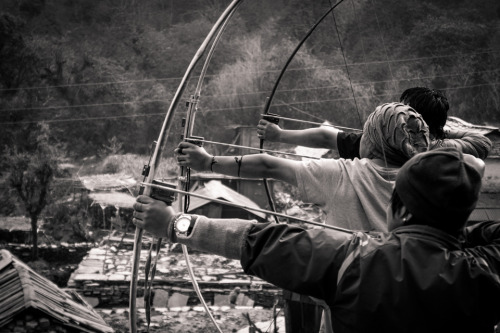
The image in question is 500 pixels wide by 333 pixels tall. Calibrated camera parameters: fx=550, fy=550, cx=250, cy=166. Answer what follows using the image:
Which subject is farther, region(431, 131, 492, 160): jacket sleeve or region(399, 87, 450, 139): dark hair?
region(431, 131, 492, 160): jacket sleeve

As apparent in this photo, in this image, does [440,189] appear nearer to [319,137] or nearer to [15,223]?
[319,137]

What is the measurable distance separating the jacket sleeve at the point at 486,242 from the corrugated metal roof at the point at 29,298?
10.9 ft

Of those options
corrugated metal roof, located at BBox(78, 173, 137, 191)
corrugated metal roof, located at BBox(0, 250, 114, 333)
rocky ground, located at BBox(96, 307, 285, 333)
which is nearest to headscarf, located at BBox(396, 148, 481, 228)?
corrugated metal roof, located at BBox(0, 250, 114, 333)

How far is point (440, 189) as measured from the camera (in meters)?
1.20

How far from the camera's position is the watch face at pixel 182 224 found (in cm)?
147

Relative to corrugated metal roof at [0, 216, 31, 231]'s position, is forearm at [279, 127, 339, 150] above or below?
above

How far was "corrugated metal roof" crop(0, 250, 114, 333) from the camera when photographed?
3893 millimetres

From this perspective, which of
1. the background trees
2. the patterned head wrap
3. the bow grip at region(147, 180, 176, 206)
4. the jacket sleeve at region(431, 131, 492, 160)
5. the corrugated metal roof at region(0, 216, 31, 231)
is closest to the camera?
the bow grip at region(147, 180, 176, 206)

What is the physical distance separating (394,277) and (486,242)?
1.33 ft

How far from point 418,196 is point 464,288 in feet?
0.70

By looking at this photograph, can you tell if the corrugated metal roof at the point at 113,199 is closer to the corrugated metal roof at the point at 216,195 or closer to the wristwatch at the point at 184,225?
the corrugated metal roof at the point at 216,195

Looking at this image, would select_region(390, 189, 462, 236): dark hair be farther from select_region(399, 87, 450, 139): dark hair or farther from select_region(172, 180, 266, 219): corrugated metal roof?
select_region(172, 180, 266, 219): corrugated metal roof

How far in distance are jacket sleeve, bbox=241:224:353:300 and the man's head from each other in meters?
0.17

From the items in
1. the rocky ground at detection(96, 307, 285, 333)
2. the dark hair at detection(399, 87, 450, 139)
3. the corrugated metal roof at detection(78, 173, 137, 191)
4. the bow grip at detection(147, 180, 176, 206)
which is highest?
the dark hair at detection(399, 87, 450, 139)
